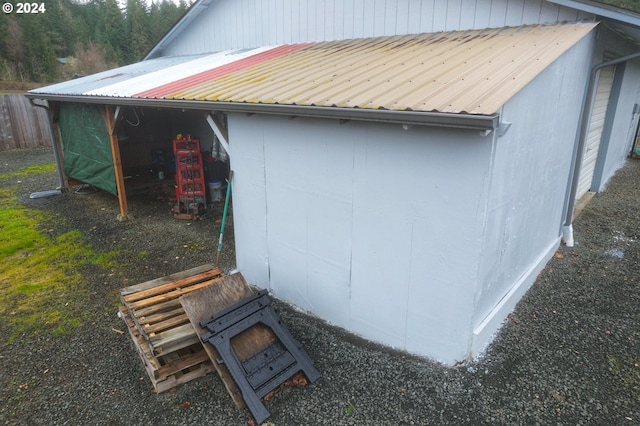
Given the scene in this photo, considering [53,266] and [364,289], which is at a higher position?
[364,289]

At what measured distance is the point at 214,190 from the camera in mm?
8562

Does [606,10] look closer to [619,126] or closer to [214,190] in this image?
[619,126]

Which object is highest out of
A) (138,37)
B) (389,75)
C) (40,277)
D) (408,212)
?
(138,37)

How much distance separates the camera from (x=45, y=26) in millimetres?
38094

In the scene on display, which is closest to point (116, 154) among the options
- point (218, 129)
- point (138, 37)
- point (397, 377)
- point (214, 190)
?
point (214, 190)

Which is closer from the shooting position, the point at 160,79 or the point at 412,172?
the point at 412,172

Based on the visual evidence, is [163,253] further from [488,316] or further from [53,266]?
[488,316]

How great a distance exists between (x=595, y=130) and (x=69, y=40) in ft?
160

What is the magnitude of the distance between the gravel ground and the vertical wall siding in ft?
11.6

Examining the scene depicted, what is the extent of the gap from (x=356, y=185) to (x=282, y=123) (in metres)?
1.18

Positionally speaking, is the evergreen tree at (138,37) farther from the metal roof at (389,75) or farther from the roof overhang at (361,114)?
the roof overhang at (361,114)

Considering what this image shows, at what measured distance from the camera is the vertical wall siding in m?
5.07

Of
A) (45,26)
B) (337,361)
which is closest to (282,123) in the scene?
(337,361)

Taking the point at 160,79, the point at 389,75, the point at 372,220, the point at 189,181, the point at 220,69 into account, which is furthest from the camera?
the point at 189,181
